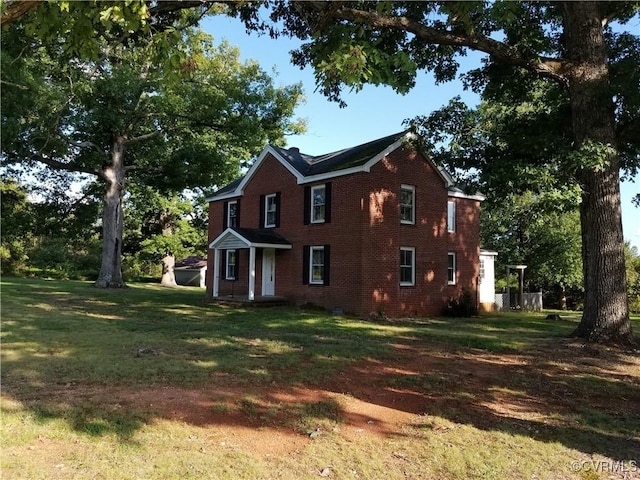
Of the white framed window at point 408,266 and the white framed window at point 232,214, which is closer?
the white framed window at point 408,266

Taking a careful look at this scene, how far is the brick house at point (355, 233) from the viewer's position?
18172 mm

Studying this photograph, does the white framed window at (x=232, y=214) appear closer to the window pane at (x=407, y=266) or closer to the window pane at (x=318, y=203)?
the window pane at (x=318, y=203)

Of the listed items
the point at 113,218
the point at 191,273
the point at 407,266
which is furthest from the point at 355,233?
the point at 191,273

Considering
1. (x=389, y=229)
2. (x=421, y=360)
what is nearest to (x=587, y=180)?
(x=421, y=360)

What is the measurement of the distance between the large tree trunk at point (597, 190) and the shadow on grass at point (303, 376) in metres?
1.15

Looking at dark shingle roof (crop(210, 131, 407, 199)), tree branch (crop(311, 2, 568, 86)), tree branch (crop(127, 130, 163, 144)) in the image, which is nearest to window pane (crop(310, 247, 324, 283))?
dark shingle roof (crop(210, 131, 407, 199))

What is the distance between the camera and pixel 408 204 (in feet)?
64.0

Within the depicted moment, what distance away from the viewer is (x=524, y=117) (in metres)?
14.7

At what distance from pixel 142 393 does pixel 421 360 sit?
5.08 meters

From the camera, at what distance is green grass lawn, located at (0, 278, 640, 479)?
4258 mm

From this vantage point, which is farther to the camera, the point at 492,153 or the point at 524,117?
the point at 524,117

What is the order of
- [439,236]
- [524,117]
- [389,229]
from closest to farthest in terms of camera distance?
[524,117], [389,229], [439,236]

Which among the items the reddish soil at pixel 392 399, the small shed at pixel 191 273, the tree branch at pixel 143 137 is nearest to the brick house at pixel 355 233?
the tree branch at pixel 143 137

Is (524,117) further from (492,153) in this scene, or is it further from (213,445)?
(213,445)
